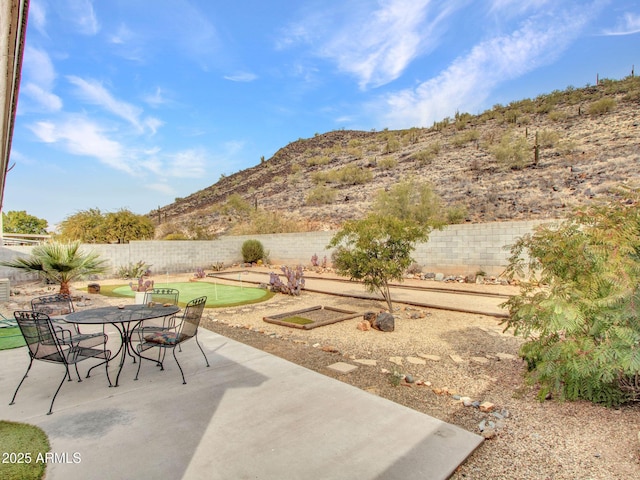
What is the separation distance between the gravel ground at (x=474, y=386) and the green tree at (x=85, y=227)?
1559 centimetres

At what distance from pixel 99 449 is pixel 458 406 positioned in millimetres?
3260

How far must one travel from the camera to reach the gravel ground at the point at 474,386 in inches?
105

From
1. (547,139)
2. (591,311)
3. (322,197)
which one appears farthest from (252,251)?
(547,139)

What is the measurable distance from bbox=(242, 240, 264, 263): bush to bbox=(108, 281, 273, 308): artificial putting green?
624 cm

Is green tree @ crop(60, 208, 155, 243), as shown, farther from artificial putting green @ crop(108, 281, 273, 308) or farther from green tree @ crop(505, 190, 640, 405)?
green tree @ crop(505, 190, 640, 405)

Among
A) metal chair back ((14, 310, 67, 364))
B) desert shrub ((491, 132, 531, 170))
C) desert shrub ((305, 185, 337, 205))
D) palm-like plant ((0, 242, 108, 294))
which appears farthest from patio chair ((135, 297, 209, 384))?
desert shrub ((305, 185, 337, 205))

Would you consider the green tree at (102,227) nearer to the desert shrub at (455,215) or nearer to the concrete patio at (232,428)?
the desert shrub at (455,215)

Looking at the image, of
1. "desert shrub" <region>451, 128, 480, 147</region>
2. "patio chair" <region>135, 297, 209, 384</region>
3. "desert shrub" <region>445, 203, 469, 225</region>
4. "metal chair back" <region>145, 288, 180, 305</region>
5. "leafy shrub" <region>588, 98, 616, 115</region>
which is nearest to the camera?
"patio chair" <region>135, 297, 209, 384</region>

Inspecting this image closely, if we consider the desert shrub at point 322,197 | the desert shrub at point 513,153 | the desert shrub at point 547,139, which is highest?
the desert shrub at point 547,139

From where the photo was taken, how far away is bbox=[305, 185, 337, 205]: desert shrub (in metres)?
30.5

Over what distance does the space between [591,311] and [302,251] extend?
54.5 ft

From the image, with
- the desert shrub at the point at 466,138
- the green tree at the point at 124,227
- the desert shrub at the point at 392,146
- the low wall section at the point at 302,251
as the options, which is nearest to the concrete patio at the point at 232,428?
the low wall section at the point at 302,251

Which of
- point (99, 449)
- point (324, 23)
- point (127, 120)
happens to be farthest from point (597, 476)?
point (127, 120)

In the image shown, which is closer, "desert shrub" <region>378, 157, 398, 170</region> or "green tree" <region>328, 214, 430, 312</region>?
"green tree" <region>328, 214, 430, 312</region>
